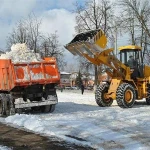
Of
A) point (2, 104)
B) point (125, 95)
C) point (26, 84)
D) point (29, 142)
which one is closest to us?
point (29, 142)

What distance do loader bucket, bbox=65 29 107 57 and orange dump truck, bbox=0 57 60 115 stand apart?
1.72 m

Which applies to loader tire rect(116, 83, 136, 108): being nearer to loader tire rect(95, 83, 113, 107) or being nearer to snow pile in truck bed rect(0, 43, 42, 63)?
loader tire rect(95, 83, 113, 107)

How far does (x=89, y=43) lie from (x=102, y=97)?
3.44 m

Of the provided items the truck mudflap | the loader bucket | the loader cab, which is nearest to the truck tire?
the truck mudflap

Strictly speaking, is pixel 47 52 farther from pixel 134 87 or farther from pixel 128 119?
pixel 128 119

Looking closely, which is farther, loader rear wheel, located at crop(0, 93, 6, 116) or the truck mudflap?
loader rear wheel, located at crop(0, 93, 6, 116)

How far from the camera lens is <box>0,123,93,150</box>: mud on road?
8.14 meters

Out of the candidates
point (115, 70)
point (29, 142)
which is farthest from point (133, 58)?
point (29, 142)

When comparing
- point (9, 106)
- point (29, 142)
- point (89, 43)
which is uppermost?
point (89, 43)

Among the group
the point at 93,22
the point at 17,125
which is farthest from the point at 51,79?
the point at 93,22

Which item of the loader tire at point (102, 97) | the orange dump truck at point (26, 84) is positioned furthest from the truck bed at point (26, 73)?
the loader tire at point (102, 97)

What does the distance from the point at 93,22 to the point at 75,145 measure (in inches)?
1369

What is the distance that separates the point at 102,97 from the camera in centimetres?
1777

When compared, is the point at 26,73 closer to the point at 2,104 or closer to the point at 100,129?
the point at 2,104
